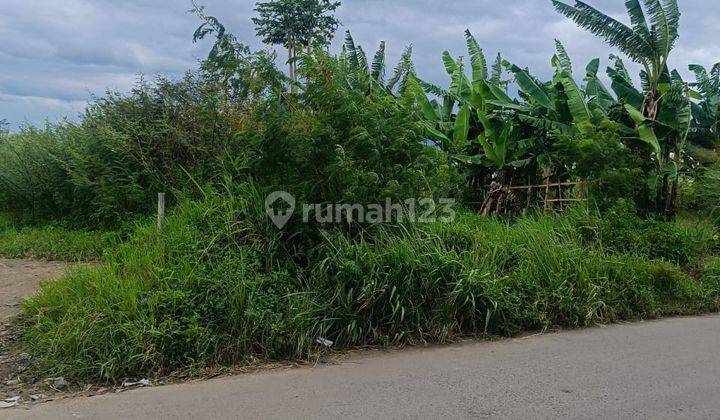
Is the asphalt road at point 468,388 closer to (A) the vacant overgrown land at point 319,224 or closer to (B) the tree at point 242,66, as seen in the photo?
(A) the vacant overgrown land at point 319,224

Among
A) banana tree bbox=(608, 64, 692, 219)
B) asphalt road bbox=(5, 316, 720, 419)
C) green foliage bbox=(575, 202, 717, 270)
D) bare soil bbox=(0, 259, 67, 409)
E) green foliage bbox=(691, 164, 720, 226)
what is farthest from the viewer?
green foliage bbox=(691, 164, 720, 226)

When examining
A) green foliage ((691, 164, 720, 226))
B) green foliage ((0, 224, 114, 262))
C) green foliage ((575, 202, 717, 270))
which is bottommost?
green foliage ((0, 224, 114, 262))

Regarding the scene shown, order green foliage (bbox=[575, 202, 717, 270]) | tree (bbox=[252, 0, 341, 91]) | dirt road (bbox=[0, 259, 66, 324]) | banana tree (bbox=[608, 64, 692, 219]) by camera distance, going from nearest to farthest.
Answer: dirt road (bbox=[0, 259, 66, 324])
green foliage (bbox=[575, 202, 717, 270])
banana tree (bbox=[608, 64, 692, 219])
tree (bbox=[252, 0, 341, 91])

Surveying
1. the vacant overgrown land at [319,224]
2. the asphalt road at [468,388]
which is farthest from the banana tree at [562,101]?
the asphalt road at [468,388]

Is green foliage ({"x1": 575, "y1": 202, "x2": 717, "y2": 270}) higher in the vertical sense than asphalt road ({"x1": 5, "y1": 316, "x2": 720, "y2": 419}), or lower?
higher

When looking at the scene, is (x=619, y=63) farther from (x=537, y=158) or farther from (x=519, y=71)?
(x=537, y=158)

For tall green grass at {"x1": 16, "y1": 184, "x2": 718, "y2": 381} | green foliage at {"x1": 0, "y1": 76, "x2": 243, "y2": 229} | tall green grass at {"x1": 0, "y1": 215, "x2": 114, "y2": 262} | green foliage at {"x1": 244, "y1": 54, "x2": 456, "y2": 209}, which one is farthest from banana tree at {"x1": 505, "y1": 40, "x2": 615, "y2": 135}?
A: tall green grass at {"x1": 0, "y1": 215, "x2": 114, "y2": 262}

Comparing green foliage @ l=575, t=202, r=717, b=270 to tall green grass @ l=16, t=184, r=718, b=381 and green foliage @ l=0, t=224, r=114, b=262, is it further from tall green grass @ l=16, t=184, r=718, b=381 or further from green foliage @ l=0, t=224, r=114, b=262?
green foliage @ l=0, t=224, r=114, b=262

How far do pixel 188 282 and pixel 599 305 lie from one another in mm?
4323

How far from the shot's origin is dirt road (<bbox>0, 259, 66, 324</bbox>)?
5.70 meters

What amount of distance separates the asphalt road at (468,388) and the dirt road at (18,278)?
8.29 feet

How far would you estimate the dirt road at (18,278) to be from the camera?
570cm

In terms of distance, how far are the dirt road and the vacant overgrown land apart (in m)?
0.34

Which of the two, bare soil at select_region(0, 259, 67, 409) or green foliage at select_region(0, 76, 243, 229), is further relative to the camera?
green foliage at select_region(0, 76, 243, 229)
